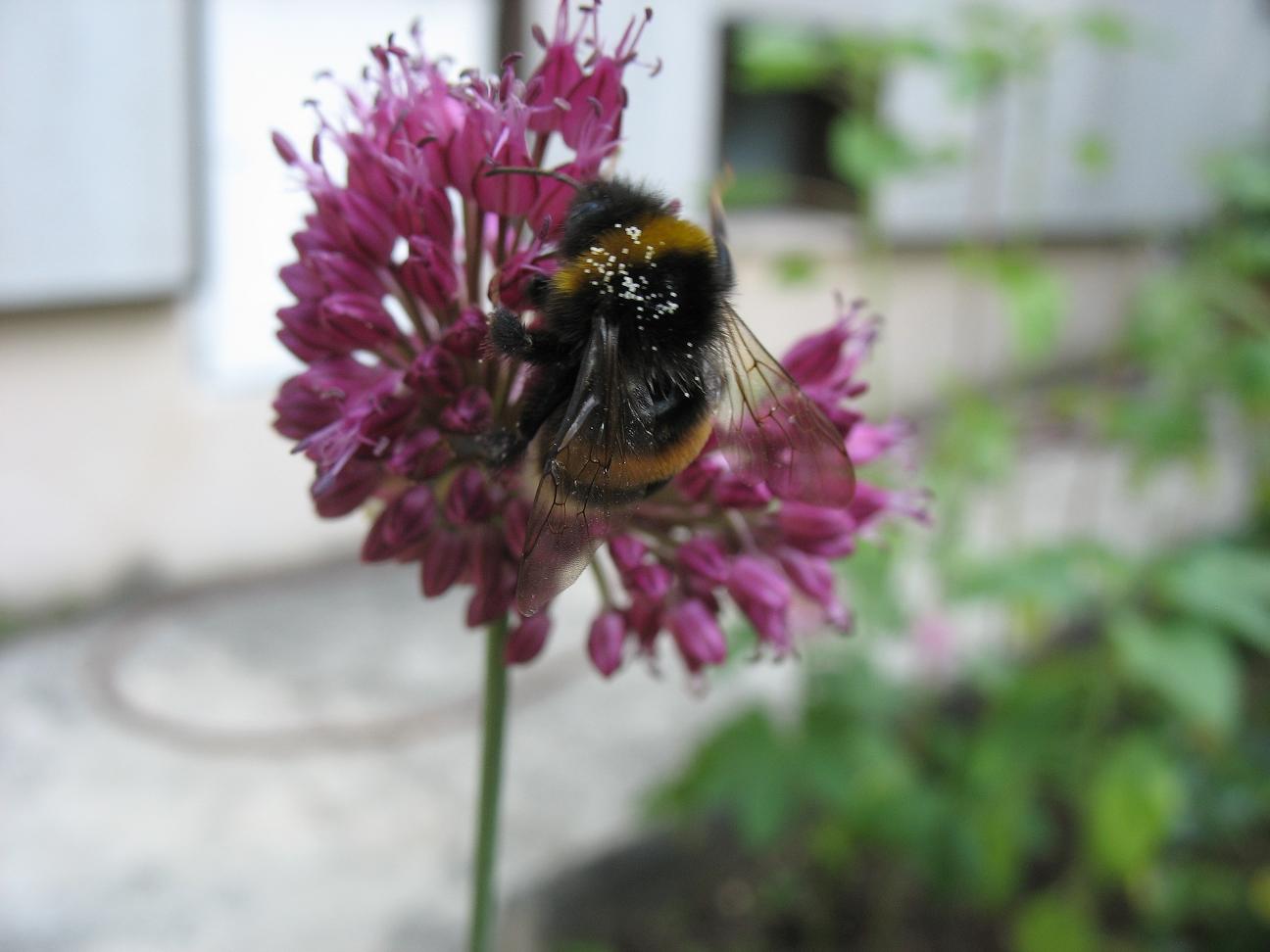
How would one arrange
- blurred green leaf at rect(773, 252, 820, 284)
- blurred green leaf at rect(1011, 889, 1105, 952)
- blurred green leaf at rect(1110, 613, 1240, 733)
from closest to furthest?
blurred green leaf at rect(1110, 613, 1240, 733) → blurred green leaf at rect(1011, 889, 1105, 952) → blurred green leaf at rect(773, 252, 820, 284)

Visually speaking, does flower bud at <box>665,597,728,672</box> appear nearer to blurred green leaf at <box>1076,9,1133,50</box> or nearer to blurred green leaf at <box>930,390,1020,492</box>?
blurred green leaf at <box>930,390,1020,492</box>

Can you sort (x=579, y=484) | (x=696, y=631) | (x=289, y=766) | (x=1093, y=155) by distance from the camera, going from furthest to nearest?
(x=289, y=766)
(x=1093, y=155)
(x=696, y=631)
(x=579, y=484)

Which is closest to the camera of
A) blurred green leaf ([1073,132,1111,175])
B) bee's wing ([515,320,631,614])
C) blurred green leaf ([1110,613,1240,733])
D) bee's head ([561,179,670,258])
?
Answer: bee's wing ([515,320,631,614])

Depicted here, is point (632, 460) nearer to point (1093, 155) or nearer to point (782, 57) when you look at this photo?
point (782, 57)

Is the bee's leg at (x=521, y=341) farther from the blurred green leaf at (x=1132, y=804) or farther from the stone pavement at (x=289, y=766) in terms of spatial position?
the blurred green leaf at (x=1132, y=804)

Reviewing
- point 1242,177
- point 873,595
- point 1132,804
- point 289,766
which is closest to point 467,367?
point 873,595

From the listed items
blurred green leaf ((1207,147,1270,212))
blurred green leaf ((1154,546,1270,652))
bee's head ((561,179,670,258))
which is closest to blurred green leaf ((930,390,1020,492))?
blurred green leaf ((1154,546,1270,652))
